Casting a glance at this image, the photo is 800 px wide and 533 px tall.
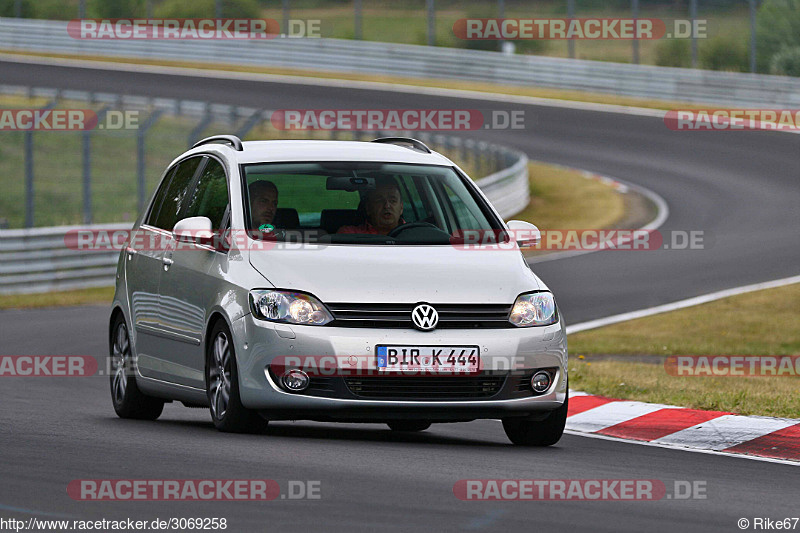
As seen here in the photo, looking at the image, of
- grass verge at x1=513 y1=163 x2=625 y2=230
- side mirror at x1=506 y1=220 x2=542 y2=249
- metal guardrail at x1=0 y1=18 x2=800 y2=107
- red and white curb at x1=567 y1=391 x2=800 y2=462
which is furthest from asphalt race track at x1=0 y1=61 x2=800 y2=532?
metal guardrail at x1=0 y1=18 x2=800 y2=107

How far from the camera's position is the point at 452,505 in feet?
22.3

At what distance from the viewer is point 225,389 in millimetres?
8938

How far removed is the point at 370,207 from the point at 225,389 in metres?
1.49

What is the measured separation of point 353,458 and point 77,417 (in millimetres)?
2748

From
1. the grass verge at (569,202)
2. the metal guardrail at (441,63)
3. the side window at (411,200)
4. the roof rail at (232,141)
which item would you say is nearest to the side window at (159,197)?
the roof rail at (232,141)

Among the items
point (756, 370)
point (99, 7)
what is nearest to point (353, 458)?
point (756, 370)

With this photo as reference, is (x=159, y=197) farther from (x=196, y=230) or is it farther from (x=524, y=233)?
(x=524, y=233)

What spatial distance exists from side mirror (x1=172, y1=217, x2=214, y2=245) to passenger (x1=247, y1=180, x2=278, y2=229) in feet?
0.89

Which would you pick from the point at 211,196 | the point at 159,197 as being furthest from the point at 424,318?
the point at 159,197

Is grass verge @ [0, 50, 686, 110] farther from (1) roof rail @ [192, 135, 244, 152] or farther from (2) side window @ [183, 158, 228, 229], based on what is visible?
(2) side window @ [183, 158, 228, 229]

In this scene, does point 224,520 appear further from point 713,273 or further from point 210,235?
point 713,273

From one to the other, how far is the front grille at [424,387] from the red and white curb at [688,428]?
60.5 inches

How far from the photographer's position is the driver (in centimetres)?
963

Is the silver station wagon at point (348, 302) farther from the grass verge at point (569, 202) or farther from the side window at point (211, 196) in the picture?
the grass verge at point (569, 202)
